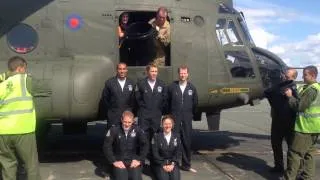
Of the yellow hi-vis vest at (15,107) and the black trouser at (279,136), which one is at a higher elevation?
the yellow hi-vis vest at (15,107)

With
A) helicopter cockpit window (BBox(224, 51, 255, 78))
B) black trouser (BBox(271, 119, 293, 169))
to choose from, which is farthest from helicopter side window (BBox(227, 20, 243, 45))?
black trouser (BBox(271, 119, 293, 169))

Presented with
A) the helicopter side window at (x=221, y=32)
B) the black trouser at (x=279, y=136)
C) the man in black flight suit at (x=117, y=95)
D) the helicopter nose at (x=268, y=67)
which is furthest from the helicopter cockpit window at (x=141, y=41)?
the black trouser at (x=279, y=136)

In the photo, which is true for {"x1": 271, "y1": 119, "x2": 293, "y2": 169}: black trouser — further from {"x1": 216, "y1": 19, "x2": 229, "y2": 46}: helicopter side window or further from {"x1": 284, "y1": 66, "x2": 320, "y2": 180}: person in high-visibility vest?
{"x1": 216, "y1": 19, "x2": 229, "y2": 46}: helicopter side window

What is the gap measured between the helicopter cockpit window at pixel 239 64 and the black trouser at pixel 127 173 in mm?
3061

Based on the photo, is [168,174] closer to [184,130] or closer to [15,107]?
[184,130]

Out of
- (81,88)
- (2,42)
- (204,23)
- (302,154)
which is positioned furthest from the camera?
(204,23)

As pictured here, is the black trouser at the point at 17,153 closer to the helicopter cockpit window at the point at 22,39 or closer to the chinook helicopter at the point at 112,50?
the chinook helicopter at the point at 112,50

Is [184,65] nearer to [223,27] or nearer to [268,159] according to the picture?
[223,27]

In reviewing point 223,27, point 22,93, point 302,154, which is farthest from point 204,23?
point 22,93

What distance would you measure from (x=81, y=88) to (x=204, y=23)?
2768 mm

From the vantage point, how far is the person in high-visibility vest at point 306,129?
7.22m

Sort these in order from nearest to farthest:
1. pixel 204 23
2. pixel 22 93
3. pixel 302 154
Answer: pixel 22 93 < pixel 302 154 < pixel 204 23

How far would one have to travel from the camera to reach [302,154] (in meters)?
7.25

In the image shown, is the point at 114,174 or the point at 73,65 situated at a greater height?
the point at 73,65
